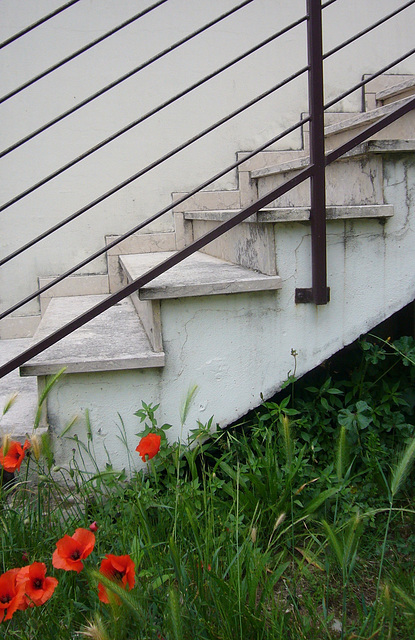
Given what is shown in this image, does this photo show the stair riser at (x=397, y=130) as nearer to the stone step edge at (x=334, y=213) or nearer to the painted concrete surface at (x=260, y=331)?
the painted concrete surface at (x=260, y=331)

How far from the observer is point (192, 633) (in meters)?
1.19

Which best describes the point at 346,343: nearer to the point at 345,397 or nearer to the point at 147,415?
the point at 345,397

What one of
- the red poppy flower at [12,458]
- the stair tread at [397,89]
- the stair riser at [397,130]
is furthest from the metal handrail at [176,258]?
the stair tread at [397,89]

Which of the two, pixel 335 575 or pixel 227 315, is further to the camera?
pixel 227 315

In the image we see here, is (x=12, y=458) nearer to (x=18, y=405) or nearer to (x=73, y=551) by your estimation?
(x=73, y=551)

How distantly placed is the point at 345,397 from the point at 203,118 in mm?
2248

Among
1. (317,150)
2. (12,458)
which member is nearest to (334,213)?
(317,150)

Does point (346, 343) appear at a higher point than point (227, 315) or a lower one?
lower

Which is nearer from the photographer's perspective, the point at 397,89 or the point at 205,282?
the point at 205,282

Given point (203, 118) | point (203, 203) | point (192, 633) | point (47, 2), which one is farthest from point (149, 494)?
point (47, 2)

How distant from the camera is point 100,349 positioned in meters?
1.87

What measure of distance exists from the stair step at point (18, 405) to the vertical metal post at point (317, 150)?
1069 mm

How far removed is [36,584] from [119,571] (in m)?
0.17

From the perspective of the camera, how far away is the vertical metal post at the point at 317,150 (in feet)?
5.79
